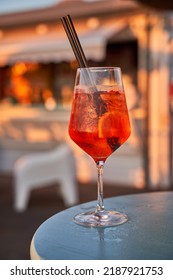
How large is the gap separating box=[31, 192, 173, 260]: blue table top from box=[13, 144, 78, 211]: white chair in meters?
4.62

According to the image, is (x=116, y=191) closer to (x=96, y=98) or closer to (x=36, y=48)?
(x=36, y=48)

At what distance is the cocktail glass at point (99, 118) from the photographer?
4.30 ft

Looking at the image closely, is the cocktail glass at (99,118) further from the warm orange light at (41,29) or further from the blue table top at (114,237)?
the warm orange light at (41,29)

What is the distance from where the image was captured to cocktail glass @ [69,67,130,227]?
1311mm

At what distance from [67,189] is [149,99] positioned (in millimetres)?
2161

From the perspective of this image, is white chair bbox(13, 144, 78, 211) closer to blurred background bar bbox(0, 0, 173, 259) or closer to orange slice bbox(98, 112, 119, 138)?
blurred background bar bbox(0, 0, 173, 259)

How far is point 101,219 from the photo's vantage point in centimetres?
131

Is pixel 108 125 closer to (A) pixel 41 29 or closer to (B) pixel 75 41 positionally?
(B) pixel 75 41

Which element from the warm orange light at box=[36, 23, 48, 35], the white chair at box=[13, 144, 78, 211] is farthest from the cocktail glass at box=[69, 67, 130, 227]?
the warm orange light at box=[36, 23, 48, 35]

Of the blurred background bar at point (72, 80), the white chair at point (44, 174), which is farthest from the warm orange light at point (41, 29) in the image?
the white chair at point (44, 174)

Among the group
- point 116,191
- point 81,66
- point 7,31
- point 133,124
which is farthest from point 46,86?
point 81,66

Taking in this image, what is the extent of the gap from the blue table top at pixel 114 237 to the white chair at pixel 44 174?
15.1 ft

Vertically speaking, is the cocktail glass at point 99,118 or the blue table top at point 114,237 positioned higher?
Result: the cocktail glass at point 99,118
